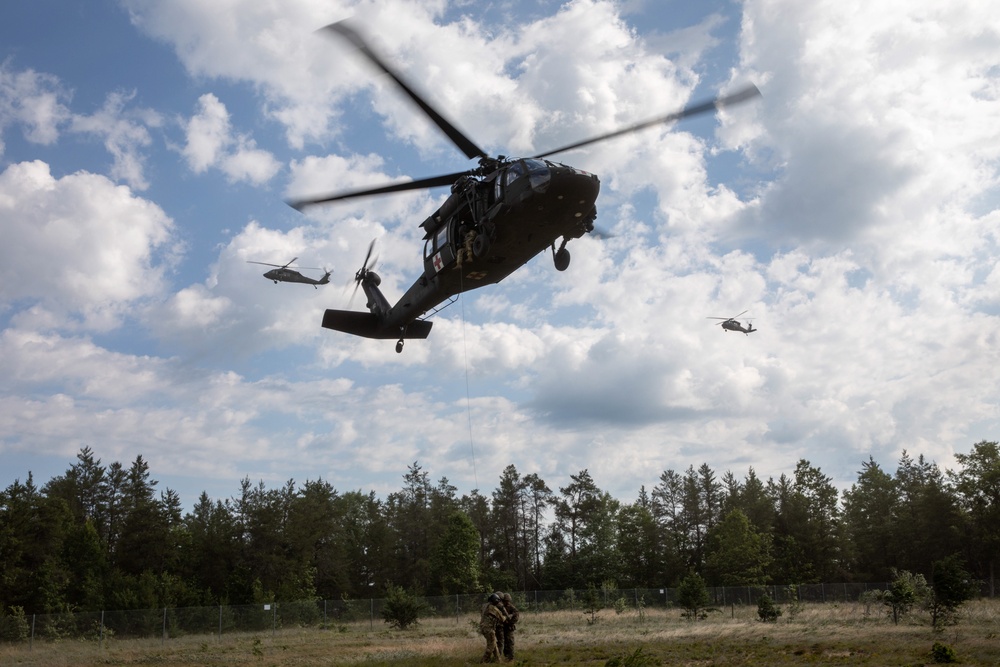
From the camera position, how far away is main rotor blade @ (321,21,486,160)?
49.5 ft

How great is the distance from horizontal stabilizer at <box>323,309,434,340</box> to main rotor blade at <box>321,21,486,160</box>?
6088 millimetres

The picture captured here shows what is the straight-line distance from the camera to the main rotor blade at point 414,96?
15094mm

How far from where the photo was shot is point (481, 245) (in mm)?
16844

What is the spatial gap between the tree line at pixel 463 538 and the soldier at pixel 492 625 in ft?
78.0

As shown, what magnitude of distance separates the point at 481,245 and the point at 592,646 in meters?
12.6

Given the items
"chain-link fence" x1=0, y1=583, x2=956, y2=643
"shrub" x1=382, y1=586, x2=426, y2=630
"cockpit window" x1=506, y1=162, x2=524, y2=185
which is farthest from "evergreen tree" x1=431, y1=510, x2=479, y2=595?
"cockpit window" x1=506, y1=162, x2=524, y2=185

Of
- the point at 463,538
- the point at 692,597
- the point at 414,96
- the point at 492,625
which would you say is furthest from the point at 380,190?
the point at 463,538

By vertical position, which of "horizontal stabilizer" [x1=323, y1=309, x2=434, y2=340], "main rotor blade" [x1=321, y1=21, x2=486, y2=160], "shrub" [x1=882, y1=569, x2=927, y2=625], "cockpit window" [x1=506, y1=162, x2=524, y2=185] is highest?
"main rotor blade" [x1=321, y1=21, x2=486, y2=160]

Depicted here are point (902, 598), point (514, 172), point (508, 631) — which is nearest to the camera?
point (514, 172)

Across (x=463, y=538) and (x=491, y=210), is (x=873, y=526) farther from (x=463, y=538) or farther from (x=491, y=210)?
(x=491, y=210)

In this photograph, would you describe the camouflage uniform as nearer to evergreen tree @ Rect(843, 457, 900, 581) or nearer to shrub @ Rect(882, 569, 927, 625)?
shrub @ Rect(882, 569, 927, 625)

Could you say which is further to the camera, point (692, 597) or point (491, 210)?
point (692, 597)

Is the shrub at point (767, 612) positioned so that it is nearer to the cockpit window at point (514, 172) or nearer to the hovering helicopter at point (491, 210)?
the hovering helicopter at point (491, 210)

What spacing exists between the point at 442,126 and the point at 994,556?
61713 millimetres
